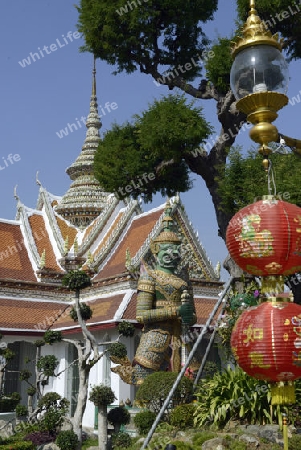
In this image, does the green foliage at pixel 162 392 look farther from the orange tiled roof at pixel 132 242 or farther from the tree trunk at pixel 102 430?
the orange tiled roof at pixel 132 242

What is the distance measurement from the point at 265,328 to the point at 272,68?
1.89 m

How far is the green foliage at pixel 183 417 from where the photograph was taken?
815 centimetres

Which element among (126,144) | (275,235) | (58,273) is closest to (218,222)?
(126,144)

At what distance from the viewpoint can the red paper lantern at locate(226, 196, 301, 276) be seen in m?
4.32

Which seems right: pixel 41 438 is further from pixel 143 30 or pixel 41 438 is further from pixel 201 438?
pixel 143 30

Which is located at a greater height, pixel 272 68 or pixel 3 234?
pixel 3 234

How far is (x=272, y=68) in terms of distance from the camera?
427 cm

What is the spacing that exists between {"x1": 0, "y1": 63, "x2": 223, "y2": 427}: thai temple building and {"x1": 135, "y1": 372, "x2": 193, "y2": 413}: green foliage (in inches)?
186

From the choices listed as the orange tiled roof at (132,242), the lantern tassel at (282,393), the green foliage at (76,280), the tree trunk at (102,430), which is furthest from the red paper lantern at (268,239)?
the orange tiled roof at (132,242)

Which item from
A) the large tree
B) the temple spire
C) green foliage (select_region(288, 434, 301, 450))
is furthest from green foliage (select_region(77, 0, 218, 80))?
the temple spire

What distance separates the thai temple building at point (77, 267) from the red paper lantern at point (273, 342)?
10.1 m

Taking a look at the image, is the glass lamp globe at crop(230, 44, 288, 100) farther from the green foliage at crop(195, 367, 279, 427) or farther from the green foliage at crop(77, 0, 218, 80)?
the green foliage at crop(77, 0, 218, 80)

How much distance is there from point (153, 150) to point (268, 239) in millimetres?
6337

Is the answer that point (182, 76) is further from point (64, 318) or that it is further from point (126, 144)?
point (64, 318)
